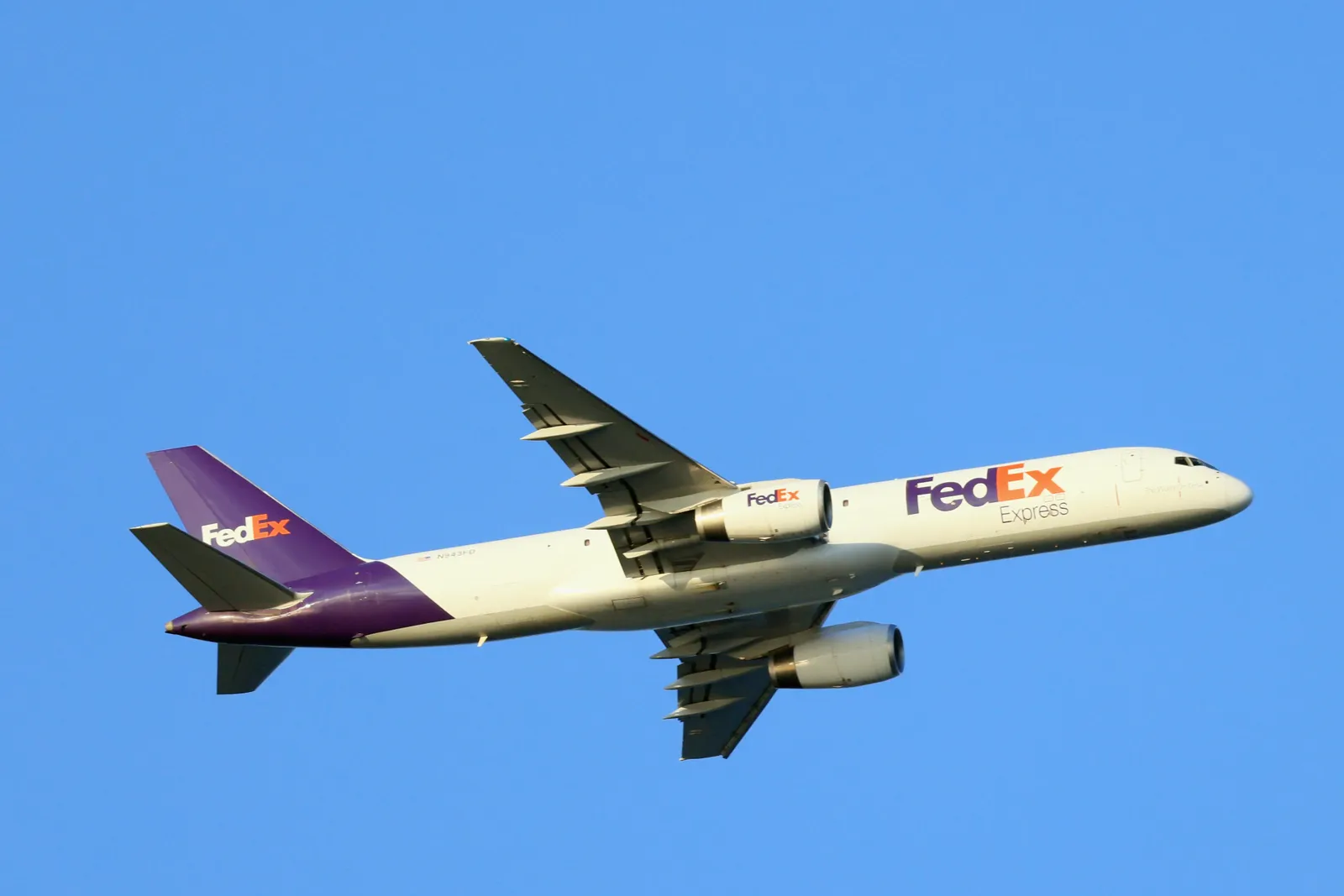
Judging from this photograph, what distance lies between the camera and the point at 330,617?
50062 millimetres

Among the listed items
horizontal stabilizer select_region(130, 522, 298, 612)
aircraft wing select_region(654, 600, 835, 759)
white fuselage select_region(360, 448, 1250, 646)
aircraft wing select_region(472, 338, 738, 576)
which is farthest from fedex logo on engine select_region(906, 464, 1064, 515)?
horizontal stabilizer select_region(130, 522, 298, 612)

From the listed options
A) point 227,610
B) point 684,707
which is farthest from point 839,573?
point 227,610

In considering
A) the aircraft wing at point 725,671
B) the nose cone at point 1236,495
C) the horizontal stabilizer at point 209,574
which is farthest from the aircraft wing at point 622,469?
the nose cone at point 1236,495

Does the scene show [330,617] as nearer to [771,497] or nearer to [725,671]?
[725,671]

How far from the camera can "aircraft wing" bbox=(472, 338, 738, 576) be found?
44.2 m

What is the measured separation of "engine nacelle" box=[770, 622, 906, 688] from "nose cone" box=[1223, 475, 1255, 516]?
11.0 metres

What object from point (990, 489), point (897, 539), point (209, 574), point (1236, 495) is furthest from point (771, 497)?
point (209, 574)

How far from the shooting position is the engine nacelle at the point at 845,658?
5269cm

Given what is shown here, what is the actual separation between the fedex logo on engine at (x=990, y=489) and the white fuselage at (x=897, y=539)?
32mm

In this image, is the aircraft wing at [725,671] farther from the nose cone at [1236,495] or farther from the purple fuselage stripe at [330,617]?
the nose cone at [1236,495]

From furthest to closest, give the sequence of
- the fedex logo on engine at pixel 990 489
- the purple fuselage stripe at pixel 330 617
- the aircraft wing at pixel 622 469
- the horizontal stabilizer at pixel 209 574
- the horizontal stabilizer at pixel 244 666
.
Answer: the horizontal stabilizer at pixel 244 666, the purple fuselage stripe at pixel 330 617, the fedex logo on engine at pixel 990 489, the horizontal stabilizer at pixel 209 574, the aircraft wing at pixel 622 469

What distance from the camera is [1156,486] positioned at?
47.0 m

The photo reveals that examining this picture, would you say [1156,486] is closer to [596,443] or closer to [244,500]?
[596,443]

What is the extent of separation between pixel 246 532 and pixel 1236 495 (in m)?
28.7
